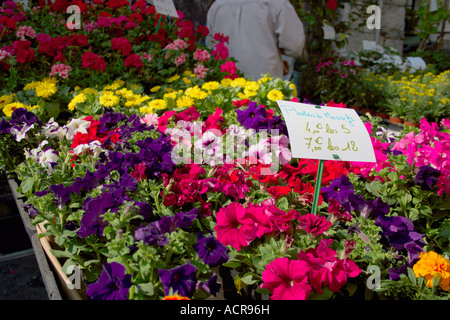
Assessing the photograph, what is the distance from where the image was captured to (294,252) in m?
0.86

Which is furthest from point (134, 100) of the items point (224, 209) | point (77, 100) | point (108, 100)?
point (224, 209)

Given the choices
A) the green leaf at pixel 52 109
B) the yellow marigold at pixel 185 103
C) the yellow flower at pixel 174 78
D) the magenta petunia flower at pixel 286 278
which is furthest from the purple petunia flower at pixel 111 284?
the yellow flower at pixel 174 78

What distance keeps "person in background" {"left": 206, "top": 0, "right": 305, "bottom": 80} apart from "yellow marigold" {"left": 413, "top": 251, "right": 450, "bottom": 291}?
292 centimetres

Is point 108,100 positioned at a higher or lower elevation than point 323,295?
higher

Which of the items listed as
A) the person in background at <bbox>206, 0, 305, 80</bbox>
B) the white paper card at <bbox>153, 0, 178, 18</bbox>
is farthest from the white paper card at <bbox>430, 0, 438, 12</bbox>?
the white paper card at <bbox>153, 0, 178, 18</bbox>

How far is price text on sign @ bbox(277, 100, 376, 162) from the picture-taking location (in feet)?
3.14

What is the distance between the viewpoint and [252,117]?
4.73ft

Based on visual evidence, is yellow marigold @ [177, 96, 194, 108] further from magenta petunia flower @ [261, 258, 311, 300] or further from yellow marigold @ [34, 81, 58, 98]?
magenta petunia flower @ [261, 258, 311, 300]

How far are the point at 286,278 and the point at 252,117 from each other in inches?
31.9

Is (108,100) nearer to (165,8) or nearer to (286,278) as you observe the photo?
(165,8)

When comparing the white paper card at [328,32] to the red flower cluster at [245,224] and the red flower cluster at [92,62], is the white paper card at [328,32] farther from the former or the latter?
the red flower cluster at [245,224]
